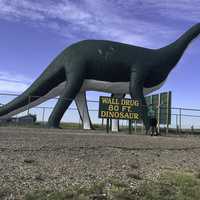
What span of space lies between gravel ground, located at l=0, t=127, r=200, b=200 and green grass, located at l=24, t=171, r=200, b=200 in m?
0.30

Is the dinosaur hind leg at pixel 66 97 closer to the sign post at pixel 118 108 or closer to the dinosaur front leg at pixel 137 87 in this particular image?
the sign post at pixel 118 108

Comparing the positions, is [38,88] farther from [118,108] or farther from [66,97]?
[118,108]

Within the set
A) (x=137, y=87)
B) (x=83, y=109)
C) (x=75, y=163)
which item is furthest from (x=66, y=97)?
(x=75, y=163)

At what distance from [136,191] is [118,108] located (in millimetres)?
16990

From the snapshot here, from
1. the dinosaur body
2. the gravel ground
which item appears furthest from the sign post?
the gravel ground

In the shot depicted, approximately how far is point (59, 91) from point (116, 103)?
5.32 metres

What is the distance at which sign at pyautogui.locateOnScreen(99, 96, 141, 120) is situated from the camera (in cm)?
2602

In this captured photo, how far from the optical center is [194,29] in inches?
1195

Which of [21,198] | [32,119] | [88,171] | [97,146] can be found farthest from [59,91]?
[21,198]

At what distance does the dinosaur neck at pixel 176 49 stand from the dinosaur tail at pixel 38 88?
23.5ft

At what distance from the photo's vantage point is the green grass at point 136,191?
8438 mm

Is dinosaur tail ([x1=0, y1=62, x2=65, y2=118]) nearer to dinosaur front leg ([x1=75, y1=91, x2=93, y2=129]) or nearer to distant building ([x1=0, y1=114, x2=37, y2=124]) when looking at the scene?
distant building ([x1=0, y1=114, x2=37, y2=124])

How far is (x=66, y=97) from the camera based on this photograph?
28031 mm

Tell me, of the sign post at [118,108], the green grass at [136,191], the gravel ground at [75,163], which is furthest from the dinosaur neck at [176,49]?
the green grass at [136,191]
